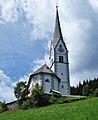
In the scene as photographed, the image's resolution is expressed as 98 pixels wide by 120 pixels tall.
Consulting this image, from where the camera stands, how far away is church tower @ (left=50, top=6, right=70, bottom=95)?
247 feet

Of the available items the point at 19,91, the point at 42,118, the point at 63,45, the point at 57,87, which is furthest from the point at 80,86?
the point at 42,118

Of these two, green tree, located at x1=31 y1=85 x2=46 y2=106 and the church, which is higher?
the church

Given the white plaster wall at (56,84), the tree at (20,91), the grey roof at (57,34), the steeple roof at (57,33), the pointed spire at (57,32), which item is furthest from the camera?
the pointed spire at (57,32)

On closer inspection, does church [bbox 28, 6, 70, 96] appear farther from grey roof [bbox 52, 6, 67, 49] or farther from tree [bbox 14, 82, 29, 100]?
tree [bbox 14, 82, 29, 100]

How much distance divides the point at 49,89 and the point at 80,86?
42417mm

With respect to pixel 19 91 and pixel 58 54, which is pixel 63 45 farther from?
pixel 19 91

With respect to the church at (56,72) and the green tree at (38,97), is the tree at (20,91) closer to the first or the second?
the green tree at (38,97)

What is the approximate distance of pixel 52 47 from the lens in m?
81.4

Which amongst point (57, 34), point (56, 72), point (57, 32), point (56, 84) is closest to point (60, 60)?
point (56, 72)

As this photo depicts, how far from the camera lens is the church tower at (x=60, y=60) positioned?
75287 millimetres

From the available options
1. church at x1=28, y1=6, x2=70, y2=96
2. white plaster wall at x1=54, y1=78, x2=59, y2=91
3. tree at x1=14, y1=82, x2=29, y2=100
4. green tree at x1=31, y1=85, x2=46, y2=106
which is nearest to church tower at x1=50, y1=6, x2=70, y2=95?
church at x1=28, y1=6, x2=70, y2=96

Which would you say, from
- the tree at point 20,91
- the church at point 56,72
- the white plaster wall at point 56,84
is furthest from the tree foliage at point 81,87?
the tree at point 20,91

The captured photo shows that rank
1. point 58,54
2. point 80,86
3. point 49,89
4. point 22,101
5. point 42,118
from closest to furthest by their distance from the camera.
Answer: point 42,118 < point 22,101 < point 49,89 < point 58,54 < point 80,86

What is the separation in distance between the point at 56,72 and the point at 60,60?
3.99 m
